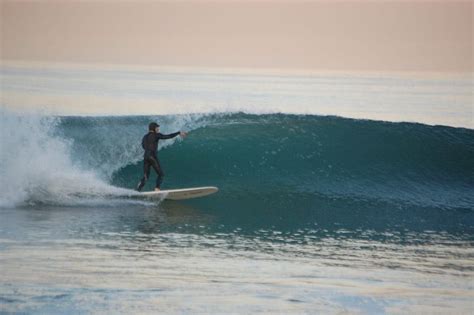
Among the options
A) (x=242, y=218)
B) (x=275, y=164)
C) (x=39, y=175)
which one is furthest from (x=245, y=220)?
(x=275, y=164)

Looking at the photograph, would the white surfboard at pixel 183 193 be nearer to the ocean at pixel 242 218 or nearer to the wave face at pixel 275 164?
the ocean at pixel 242 218

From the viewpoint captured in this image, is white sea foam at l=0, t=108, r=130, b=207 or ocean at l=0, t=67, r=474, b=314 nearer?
ocean at l=0, t=67, r=474, b=314

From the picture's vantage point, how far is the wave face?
15.0 m

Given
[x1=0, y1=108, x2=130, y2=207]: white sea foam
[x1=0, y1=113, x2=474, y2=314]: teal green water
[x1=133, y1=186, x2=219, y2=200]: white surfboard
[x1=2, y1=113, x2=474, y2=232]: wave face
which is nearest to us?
[x1=0, y1=113, x2=474, y2=314]: teal green water

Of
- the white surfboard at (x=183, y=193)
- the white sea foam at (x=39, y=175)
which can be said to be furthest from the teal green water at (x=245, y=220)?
the white surfboard at (x=183, y=193)

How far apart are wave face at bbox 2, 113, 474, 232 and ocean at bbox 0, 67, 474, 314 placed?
0.04m

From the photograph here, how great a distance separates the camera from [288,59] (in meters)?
115

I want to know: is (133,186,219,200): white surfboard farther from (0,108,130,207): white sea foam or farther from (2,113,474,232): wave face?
(0,108,130,207): white sea foam

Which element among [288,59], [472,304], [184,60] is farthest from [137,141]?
[288,59]

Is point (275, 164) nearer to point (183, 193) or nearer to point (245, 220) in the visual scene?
point (183, 193)

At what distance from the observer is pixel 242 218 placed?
46.3ft

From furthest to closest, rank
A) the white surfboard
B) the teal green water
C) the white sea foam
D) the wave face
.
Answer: the wave face
the white surfboard
the white sea foam
the teal green water

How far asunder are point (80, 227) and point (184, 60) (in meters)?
96.3

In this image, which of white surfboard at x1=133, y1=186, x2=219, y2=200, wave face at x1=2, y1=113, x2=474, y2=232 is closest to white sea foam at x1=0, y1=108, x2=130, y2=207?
wave face at x1=2, y1=113, x2=474, y2=232
